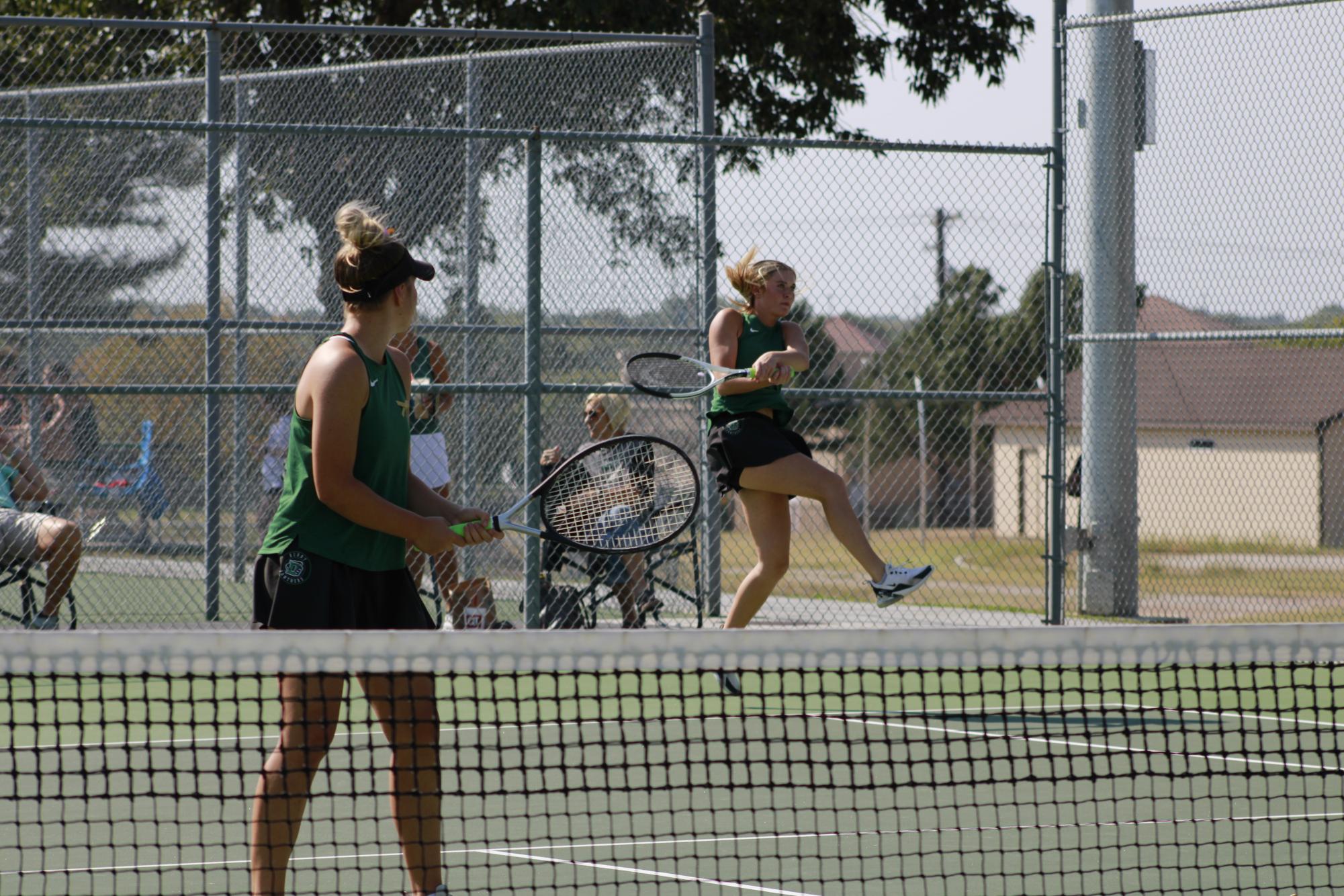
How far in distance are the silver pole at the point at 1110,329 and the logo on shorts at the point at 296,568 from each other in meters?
6.62

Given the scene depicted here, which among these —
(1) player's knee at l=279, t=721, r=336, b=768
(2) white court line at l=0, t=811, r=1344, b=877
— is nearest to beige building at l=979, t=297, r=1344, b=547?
(2) white court line at l=0, t=811, r=1344, b=877

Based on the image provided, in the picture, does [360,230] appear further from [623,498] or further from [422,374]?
[422,374]

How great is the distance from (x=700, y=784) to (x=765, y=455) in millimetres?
1781

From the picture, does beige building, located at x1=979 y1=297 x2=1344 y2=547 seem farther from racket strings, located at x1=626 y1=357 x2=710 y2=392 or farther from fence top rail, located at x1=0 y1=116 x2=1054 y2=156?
racket strings, located at x1=626 y1=357 x2=710 y2=392

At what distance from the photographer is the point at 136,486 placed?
9.05 meters

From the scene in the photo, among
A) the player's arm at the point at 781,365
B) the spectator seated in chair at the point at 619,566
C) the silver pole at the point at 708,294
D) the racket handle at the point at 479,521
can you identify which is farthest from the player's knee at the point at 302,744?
the silver pole at the point at 708,294

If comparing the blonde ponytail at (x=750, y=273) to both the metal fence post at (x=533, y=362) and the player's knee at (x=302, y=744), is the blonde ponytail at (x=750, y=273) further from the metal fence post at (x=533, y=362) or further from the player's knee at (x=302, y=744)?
the player's knee at (x=302, y=744)

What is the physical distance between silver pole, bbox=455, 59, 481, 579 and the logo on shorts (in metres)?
5.17

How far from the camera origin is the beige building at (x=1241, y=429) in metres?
9.55

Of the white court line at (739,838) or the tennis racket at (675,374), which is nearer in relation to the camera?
the white court line at (739,838)

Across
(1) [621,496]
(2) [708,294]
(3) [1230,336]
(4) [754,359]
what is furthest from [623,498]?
(3) [1230,336]

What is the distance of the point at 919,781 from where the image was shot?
5.01 metres

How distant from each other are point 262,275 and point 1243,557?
23.6ft

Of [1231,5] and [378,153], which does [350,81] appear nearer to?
[378,153]
